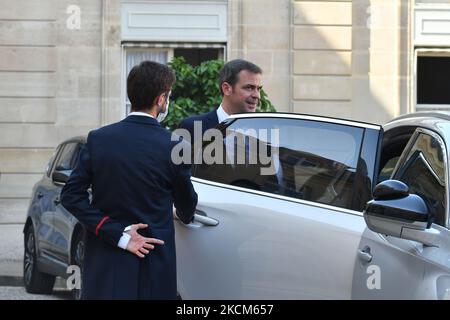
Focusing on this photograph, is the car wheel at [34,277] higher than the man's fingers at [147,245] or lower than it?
lower

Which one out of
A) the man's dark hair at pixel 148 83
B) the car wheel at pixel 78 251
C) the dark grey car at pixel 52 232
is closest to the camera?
the man's dark hair at pixel 148 83

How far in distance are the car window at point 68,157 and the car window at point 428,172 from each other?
4.81 meters

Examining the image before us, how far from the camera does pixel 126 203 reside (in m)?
4.14

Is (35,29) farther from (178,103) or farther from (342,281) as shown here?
(342,281)

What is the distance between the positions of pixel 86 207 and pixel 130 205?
21 cm

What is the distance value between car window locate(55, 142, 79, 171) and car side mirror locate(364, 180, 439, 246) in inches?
220

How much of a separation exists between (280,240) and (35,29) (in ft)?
36.8

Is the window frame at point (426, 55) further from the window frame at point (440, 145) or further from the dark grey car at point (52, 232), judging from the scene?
the window frame at point (440, 145)

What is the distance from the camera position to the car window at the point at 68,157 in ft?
30.7

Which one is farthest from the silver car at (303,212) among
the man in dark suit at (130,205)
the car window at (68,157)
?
the car window at (68,157)

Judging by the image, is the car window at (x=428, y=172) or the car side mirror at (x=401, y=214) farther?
the car window at (x=428, y=172)

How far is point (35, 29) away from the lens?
1515 centimetres

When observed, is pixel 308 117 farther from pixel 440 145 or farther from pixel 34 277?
pixel 34 277
